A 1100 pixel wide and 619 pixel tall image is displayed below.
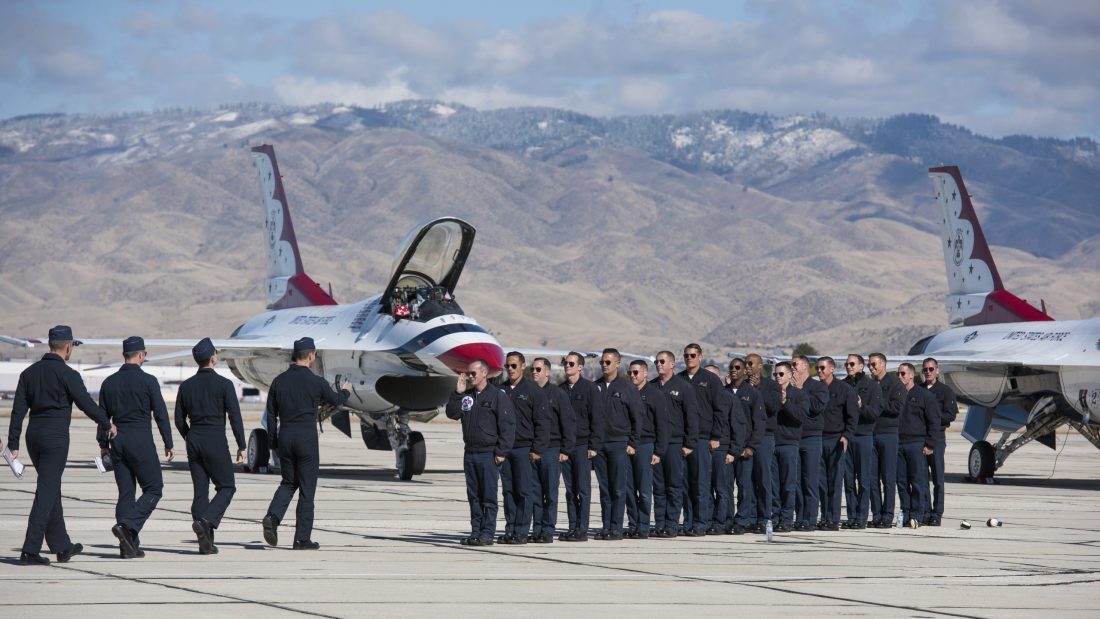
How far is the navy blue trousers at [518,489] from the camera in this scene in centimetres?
1451

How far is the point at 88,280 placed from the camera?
576 feet

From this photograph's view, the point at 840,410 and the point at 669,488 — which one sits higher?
the point at 840,410

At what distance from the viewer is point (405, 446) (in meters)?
23.9

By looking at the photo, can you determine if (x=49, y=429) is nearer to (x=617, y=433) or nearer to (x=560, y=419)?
(x=560, y=419)

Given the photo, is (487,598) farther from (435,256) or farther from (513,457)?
(435,256)

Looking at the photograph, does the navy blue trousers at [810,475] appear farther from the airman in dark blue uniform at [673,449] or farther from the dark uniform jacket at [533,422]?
the dark uniform jacket at [533,422]

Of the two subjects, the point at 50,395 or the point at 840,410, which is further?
the point at 840,410

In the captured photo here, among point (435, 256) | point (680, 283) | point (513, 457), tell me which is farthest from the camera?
point (680, 283)

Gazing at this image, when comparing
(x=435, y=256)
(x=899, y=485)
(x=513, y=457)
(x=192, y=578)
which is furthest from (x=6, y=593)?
(x=435, y=256)

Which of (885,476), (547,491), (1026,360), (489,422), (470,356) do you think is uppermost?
(1026,360)

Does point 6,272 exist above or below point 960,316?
above

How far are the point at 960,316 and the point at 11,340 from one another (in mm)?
16745

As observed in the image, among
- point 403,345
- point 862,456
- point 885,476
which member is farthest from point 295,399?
point 403,345

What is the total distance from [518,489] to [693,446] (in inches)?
80.5
